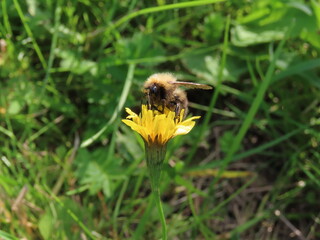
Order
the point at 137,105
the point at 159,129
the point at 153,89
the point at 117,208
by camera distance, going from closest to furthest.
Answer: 1. the point at 159,129
2. the point at 153,89
3. the point at 117,208
4. the point at 137,105

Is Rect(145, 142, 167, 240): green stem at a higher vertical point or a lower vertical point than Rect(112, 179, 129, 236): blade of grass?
higher

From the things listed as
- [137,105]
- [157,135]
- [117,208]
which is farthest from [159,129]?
[137,105]

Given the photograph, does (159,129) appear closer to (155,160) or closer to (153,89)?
(155,160)

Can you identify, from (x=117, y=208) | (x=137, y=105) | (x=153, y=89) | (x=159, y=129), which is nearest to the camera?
(x=159, y=129)

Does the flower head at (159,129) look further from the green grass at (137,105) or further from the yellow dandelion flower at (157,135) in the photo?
the green grass at (137,105)

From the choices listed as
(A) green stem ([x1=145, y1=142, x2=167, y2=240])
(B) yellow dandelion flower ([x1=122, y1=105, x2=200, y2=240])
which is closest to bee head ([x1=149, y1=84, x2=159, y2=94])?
(B) yellow dandelion flower ([x1=122, y1=105, x2=200, y2=240])

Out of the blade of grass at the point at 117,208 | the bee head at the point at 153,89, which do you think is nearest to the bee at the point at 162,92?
the bee head at the point at 153,89

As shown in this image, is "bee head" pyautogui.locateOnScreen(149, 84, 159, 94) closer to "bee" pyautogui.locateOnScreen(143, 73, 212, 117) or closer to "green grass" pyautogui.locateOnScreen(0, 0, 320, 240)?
"bee" pyautogui.locateOnScreen(143, 73, 212, 117)

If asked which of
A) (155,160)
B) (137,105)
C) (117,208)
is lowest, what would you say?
(117,208)

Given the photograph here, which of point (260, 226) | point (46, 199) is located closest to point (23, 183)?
point (46, 199)
